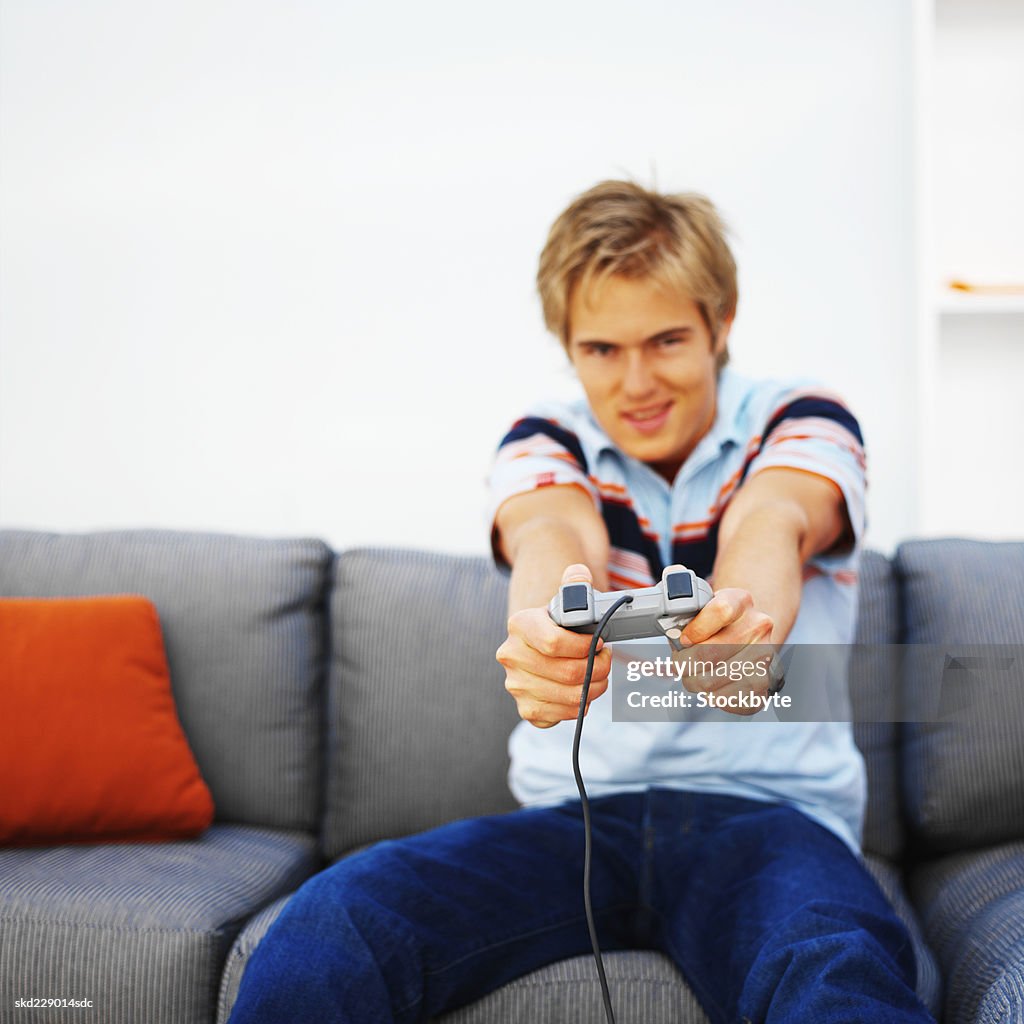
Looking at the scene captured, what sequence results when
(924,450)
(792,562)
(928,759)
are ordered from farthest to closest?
(924,450), (928,759), (792,562)

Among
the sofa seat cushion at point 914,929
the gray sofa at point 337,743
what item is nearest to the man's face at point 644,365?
the gray sofa at point 337,743

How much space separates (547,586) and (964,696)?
0.60 m

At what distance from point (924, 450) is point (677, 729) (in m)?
0.97

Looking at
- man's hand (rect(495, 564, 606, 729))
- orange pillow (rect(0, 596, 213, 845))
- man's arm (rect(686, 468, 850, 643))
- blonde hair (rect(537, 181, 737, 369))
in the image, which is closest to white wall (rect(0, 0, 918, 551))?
orange pillow (rect(0, 596, 213, 845))

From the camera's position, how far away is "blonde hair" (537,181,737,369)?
125cm

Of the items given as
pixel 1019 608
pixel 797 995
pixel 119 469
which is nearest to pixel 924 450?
pixel 1019 608

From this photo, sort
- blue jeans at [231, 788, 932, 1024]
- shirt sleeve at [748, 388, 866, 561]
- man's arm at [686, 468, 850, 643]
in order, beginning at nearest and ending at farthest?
blue jeans at [231, 788, 932, 1024]
man's arm at [686, 468, 850, 643]
shirt sleeve at [748, 388, 866, 561]

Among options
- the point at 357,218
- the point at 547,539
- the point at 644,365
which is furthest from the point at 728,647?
the point at 357,218

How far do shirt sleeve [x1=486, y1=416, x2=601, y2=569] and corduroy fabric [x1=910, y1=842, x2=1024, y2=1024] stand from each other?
61 cm

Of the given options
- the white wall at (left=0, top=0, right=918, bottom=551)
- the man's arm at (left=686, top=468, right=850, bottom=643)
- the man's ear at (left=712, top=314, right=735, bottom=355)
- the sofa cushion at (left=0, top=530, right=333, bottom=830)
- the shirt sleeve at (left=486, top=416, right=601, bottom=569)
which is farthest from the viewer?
the white wall at (left=0, top=0, right=918, bottom=551)

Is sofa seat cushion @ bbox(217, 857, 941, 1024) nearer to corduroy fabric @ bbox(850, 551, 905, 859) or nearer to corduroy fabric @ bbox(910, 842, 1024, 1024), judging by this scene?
corduroy fabric @ bbox(910, 842, 1024, 1024)

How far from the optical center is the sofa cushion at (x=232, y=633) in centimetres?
158

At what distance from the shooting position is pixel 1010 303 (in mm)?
1910

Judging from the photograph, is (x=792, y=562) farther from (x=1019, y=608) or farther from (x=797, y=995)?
(x=1019, y=608)
